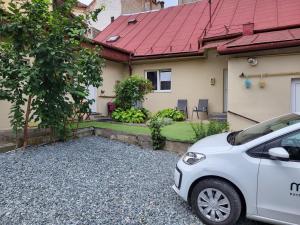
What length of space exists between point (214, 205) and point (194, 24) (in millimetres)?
12719

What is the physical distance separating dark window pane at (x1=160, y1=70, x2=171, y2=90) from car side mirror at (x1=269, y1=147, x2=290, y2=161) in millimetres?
10065

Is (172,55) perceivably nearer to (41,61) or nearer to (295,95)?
(295,95)

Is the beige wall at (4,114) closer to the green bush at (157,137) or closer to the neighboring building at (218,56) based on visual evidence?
the green bush at (157,137)

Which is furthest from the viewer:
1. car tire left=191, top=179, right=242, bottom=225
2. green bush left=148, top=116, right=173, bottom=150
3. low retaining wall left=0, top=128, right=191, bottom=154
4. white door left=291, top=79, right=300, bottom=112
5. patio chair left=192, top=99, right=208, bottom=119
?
patio chair left=192, top=99, right=208, bottom=119

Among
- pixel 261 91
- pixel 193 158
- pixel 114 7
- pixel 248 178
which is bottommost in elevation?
pixel 248 178

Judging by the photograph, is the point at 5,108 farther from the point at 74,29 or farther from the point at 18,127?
the point at 74,29

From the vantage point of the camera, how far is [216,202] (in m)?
3.52

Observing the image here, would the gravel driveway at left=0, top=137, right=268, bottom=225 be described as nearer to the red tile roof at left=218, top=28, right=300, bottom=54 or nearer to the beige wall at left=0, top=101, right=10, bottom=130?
the beige wall at left=0, top=101, right=10, bottom=130

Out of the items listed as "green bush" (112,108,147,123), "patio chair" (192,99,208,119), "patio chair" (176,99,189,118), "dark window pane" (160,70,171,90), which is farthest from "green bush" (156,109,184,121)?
"dark window pane" (160,70,171,90)

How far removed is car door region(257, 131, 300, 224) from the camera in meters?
3.07

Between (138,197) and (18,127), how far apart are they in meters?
3.86

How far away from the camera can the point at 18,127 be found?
256 inches

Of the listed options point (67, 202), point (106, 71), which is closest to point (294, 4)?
point (106, 71)

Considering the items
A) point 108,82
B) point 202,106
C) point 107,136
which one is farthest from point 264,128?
point 108,82
